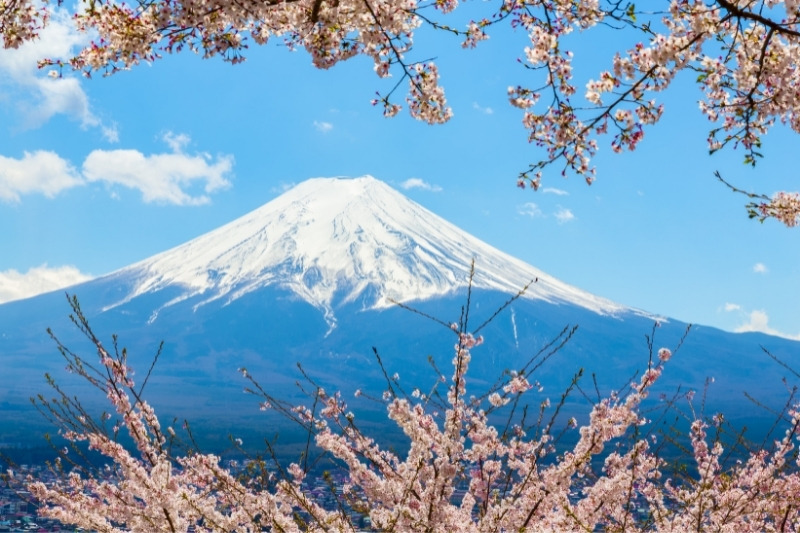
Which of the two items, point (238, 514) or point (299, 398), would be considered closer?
point (238, 514)

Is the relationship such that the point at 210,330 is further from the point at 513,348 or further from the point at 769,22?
the point at 769,22

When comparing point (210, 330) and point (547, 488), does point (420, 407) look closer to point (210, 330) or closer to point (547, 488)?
point (547, 488)

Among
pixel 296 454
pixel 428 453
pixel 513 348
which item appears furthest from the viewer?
pixel 513 348

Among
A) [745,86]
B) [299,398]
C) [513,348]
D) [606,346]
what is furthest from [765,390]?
[745,86]

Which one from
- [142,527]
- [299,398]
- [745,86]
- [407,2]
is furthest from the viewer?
[299,398]

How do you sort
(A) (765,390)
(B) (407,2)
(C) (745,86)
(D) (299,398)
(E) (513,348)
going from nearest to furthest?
(B) (407,2) < (C) (745,86) < (D) (299,398) < (A) (765,390) < (E) (513,348)

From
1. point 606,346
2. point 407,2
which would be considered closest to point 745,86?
point 407,2

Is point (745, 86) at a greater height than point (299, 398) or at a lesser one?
greater

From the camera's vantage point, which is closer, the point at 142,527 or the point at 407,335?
the point at 142,527

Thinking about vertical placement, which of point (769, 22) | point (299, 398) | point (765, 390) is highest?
point (769, 22)
